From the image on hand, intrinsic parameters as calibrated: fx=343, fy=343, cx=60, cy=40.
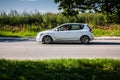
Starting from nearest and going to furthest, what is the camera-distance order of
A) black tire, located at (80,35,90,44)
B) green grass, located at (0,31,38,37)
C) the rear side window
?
black tire, located at (80,35,90,44), the rear side window, green grass, located at (0,31,38,37)

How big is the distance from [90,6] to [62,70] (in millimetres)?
2245

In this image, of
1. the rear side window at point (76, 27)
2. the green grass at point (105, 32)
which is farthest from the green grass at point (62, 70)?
the green grass at point (105, 32)

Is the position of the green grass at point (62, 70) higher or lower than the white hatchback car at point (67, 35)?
lower

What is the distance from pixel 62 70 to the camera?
1080cm

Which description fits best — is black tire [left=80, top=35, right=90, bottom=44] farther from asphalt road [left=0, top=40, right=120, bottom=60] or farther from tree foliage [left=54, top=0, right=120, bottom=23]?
tree foliage [left=54, top=0, right=120, bottom=23]

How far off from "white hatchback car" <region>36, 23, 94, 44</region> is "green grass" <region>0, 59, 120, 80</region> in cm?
1067

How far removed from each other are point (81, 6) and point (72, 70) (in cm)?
207

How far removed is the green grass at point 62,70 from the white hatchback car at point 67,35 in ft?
35.0

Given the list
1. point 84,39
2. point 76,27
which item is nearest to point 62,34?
point 76,27

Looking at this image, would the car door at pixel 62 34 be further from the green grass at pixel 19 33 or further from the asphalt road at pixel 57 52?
the green grass at pixel 19 33

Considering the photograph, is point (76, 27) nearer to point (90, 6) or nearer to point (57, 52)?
point (57, 52)

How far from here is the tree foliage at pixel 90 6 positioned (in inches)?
424

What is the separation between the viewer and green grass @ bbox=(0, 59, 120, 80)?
9.95 metres

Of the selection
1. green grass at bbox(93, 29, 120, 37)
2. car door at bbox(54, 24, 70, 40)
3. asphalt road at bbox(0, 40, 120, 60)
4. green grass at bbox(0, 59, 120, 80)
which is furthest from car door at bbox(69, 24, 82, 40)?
green grass at bbox(0, 59, 120, 80)
